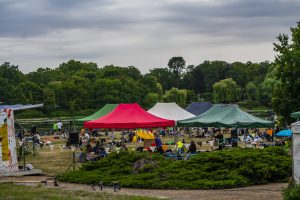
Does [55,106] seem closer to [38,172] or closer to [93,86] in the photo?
[93,86]

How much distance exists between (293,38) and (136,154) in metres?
16.0

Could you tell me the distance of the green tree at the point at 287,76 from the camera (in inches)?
1253

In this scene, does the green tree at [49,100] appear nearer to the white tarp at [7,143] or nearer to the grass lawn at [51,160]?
the grass lawn at [51,160]

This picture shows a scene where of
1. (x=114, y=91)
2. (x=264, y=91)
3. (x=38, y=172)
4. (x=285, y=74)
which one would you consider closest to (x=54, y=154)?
(x=38, y=172)

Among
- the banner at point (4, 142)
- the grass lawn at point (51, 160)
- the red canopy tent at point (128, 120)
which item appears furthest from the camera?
the red canopy tent at point (128, 120)

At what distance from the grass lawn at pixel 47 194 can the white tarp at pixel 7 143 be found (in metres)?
3.57

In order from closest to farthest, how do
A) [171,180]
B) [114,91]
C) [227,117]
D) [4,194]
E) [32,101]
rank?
[4,194], [171,180], [227,117], [32,101], [114,91]

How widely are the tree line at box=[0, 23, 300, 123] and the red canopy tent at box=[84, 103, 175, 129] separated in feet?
25.4

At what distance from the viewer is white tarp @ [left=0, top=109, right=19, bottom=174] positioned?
22.6 m

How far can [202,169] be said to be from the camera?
20.4m

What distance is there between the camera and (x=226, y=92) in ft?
423

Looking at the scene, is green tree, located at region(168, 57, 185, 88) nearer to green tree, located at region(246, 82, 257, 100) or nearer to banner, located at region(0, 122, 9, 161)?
green tree, located at region(246, 82, 257, 100)

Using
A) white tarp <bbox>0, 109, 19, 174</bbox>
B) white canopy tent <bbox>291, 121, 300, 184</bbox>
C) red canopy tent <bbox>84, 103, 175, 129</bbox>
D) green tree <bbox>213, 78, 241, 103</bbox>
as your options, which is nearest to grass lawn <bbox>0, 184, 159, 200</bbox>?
white tarp <bbox>0, 109, 19, 174</bbox>

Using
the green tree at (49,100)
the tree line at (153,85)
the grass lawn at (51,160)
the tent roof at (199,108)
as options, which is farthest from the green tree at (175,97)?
the grass lawn at (51,160)
